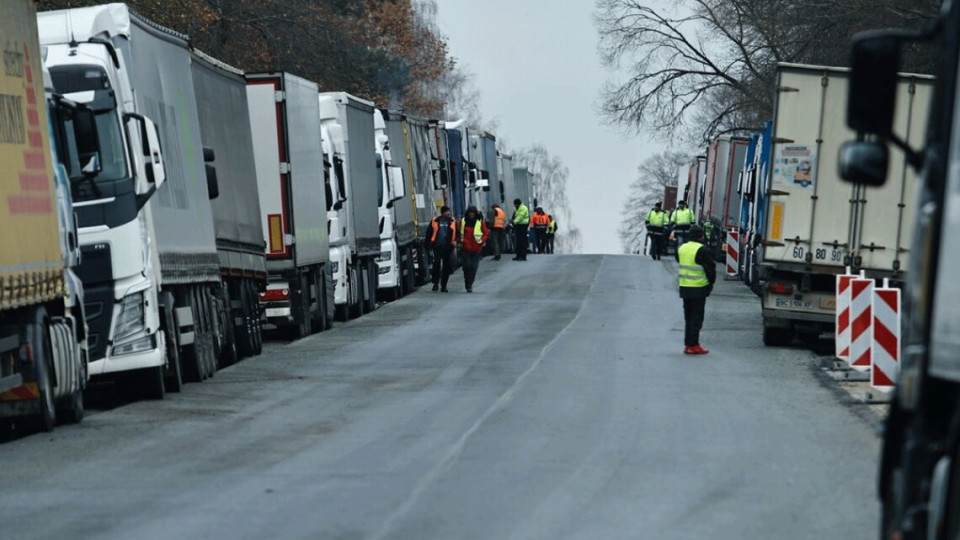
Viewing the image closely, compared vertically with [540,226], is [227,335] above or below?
above

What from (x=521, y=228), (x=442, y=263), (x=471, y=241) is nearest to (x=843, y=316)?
(x=471, y=241)

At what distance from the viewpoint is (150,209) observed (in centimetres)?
1811

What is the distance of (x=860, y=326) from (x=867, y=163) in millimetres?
13593

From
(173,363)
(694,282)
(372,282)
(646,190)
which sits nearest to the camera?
(173,363)

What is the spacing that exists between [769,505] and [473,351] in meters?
13.0

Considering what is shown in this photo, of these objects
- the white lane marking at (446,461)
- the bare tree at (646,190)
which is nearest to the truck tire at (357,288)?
the white lane marking at (446,461)

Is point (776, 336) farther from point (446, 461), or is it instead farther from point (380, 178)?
point (380, 178)

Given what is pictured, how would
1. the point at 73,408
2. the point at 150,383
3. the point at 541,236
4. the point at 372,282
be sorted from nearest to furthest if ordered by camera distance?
the point at 73,408, the point at 150,383, the point at 372,282, the point at 541,236

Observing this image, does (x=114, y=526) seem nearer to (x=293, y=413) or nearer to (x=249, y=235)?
(x=293, y=413)

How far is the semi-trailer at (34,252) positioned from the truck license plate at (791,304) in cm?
1050

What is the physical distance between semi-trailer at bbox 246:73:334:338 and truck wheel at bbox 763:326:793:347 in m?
6.48

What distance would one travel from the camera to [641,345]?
2431 centimetres

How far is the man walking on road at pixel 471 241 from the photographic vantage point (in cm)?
3834

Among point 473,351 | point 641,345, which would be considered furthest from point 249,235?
point 641,345
